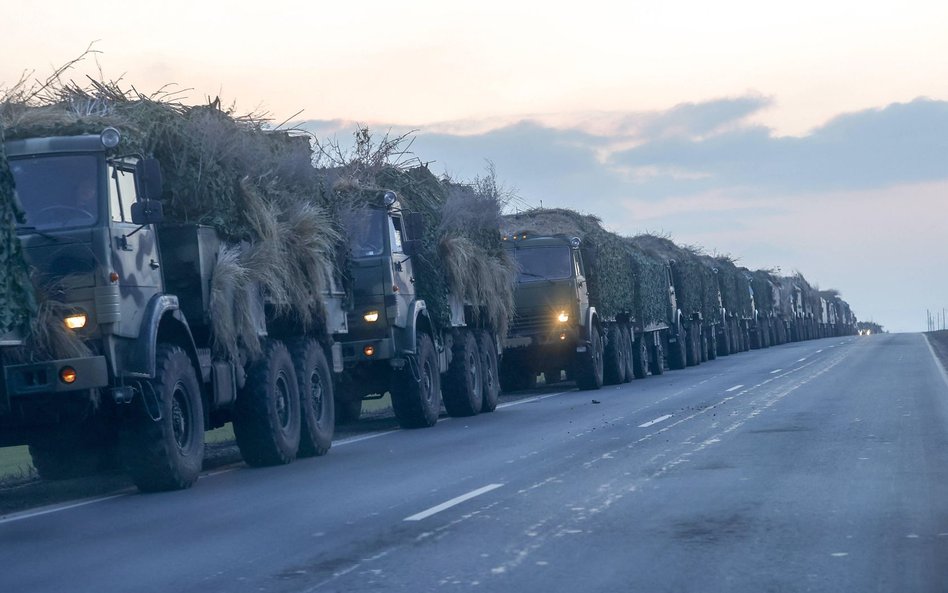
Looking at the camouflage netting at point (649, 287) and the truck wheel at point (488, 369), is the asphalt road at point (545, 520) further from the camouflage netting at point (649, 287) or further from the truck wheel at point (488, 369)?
the camouflage netting at point (649, 287)

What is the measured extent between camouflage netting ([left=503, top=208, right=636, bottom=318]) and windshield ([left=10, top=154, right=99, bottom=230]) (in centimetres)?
1615

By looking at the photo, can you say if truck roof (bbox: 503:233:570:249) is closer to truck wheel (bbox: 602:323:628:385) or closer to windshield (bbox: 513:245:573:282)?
windshield (bbox: 513:245:573:282)

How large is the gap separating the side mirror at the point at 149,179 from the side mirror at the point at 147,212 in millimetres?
80

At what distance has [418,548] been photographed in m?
8.21

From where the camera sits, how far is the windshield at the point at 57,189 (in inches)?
436

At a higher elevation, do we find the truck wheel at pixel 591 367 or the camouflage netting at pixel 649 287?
the camouflage netting at pixel 649 287

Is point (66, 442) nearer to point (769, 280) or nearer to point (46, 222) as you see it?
point (46, 222)

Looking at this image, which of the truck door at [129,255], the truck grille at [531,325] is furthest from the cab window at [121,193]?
the truck grille at [531,325]

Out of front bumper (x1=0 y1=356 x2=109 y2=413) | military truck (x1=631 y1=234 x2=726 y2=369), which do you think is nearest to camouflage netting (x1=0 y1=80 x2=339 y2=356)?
front bumper (x1=0 y1=356 x2=109 y2=413)

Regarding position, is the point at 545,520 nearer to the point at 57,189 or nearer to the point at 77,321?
the point at 77,321

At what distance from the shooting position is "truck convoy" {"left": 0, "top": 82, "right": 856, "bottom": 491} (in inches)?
425

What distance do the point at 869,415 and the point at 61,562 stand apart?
40.1 feet


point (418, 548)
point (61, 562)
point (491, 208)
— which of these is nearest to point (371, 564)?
point (418, 548)

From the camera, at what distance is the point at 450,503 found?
33.4 ft
